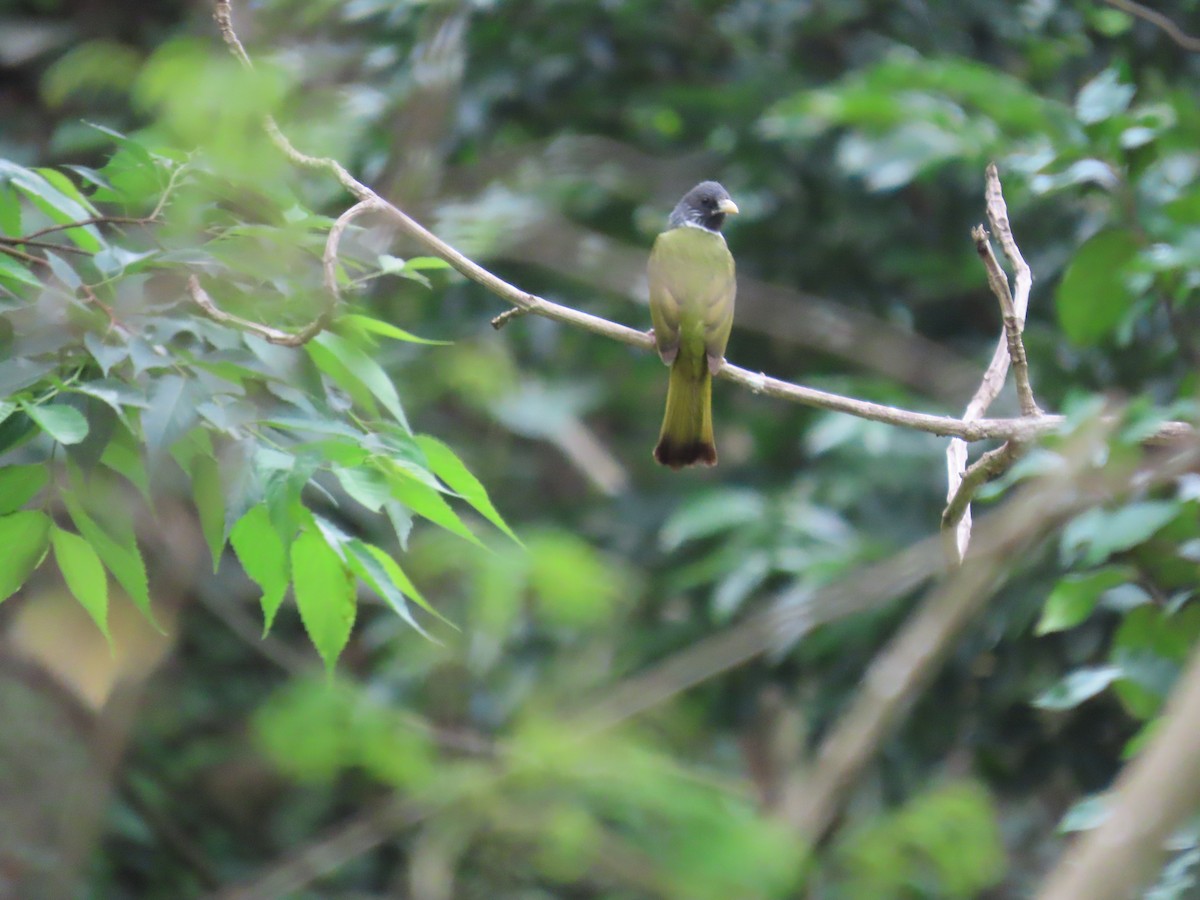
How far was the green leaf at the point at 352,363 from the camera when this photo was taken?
86.3 inches

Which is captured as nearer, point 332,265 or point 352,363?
point 332,265

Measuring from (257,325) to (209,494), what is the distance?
0.27 metres

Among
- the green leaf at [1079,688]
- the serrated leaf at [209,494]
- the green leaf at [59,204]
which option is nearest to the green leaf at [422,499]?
the serrated leaf at [209,494]

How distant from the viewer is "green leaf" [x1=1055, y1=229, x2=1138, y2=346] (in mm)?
2943

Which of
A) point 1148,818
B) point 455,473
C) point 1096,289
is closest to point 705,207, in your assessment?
point 1096,289

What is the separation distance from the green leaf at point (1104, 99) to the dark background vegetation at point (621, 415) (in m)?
0.01

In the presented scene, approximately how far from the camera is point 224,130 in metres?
2.22

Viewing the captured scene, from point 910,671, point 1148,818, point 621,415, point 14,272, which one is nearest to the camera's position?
point 1148,818

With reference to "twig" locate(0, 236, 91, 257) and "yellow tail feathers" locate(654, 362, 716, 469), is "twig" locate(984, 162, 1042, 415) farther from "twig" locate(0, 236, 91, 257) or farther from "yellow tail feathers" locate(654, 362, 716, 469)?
"twig" locate(0, 236, 91, 257)

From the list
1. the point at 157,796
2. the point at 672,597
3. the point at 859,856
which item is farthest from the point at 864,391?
the point at 157,796

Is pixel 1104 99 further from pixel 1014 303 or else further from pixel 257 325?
pixel 257 325

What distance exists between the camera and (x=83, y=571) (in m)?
2.03

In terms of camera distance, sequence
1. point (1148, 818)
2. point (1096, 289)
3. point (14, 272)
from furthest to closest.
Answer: point (1096, 289) → point (14, 272) → point (1148, 818)

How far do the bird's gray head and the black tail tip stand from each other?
1.24 meters
